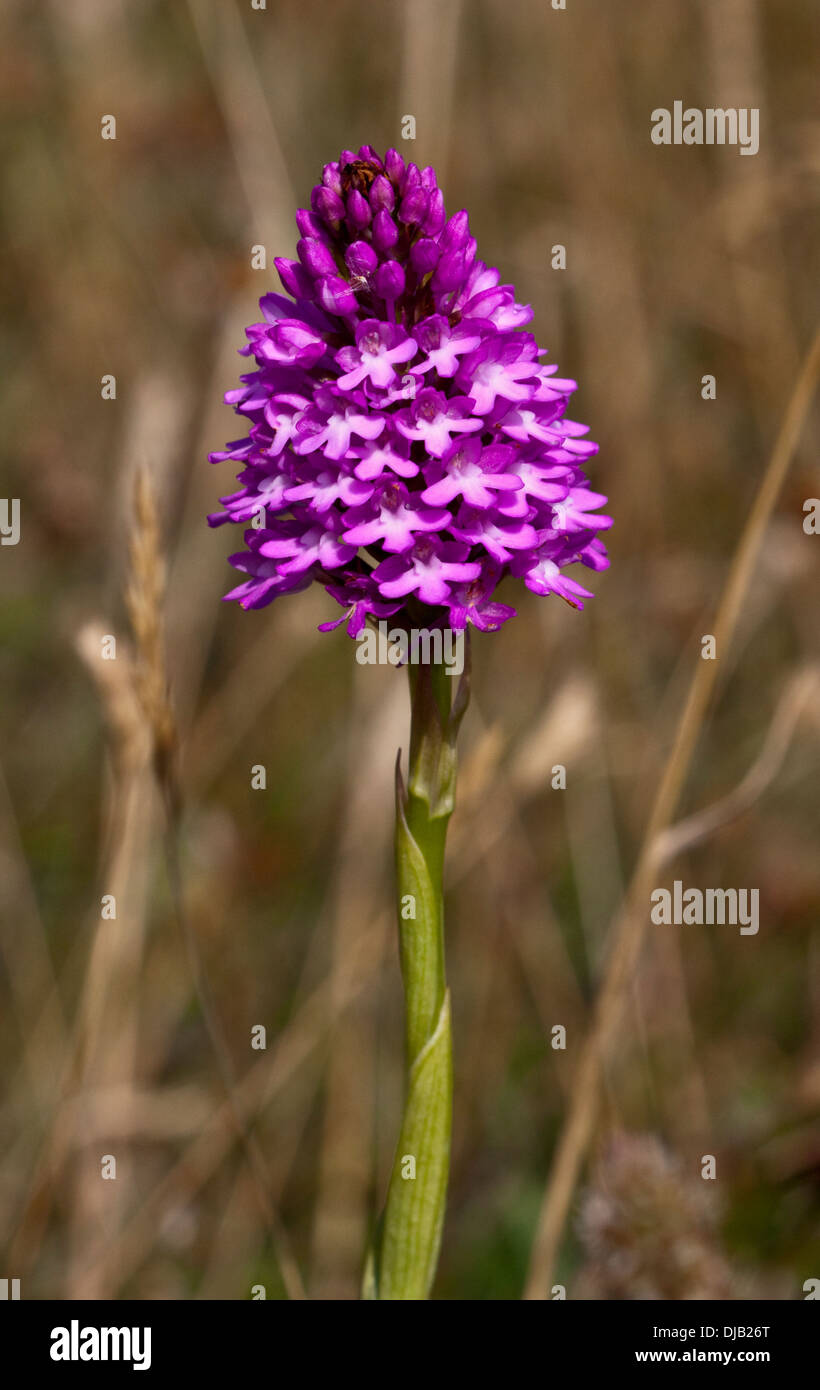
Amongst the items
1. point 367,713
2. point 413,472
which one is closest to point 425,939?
point 413,472

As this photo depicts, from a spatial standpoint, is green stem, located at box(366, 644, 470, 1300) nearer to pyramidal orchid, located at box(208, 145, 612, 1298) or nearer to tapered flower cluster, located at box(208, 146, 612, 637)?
pyramidal orchid, located at box(208, 145, 612, 1298)

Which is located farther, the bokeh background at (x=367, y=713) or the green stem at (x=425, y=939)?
the bokeh background at (x=367, y=713)

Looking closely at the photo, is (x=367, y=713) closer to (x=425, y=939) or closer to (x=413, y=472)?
(x=425, y=939)

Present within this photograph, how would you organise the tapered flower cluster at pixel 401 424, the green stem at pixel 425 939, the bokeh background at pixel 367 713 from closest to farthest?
the tapered flower cluster at pixel 401 424
the green stem at pixel 425 939
the bokeh background at pixel 367 713

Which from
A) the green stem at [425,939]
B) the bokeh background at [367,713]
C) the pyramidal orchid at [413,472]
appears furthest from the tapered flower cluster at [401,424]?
the bokeh background at [367,713]

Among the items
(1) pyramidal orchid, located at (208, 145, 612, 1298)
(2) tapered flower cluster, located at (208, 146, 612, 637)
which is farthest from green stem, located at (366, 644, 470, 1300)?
(2) tapered flower cluster, located at (208, 146, 612, 637)

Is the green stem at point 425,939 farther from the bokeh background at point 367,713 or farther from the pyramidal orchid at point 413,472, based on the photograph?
the bokeh background at point 367,713

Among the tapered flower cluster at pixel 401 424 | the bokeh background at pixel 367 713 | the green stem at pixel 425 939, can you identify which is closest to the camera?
the tapered flower cluster at pixel 401 424
